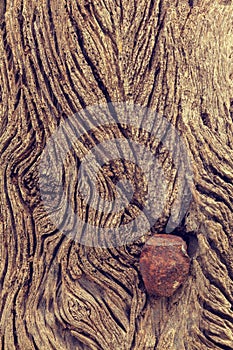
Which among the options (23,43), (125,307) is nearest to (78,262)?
(125,307)

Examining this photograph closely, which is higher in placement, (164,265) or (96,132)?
(96,132)

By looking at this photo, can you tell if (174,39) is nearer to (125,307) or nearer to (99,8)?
(99,8)

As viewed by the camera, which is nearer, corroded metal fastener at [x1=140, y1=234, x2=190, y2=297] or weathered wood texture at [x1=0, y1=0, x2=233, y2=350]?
corroded metal fastener at [x1=140, y1=234, x2=190, y2=297]

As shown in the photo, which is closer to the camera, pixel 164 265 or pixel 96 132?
pixel 164 265

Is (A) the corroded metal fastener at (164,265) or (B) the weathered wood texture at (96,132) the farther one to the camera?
(B) the weathered wood texture at (96,132)
